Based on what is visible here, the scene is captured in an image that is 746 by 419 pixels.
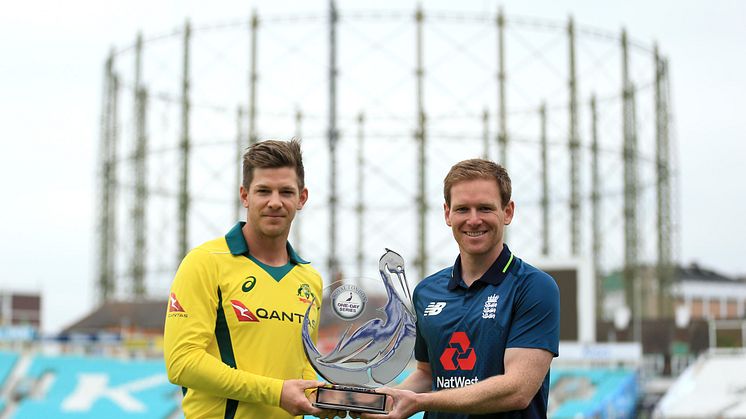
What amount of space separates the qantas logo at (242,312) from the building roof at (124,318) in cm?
1863

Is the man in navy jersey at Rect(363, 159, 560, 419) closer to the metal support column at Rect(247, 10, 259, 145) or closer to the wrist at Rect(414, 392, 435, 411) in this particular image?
the wrist at Rect(414, 392, 435, 411)

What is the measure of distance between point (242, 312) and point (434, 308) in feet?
1.59

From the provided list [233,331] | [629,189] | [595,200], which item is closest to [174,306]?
[233,331]

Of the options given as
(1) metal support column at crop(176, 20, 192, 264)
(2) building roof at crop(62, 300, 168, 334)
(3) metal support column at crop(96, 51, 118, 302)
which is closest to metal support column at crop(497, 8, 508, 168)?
(1) metal support column at crop(176, 20, 192, 264)

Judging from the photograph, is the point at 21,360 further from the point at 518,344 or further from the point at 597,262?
the point at 518,344

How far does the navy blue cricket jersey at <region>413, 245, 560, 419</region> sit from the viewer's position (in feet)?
8.01

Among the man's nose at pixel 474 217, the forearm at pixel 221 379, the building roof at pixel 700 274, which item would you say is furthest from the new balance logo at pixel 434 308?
the building roof at pixel 700 274

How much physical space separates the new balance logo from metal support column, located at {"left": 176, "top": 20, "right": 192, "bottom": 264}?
65.1 ft

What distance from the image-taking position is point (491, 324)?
8.07ft

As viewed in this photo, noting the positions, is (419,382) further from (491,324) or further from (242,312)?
(242,312)

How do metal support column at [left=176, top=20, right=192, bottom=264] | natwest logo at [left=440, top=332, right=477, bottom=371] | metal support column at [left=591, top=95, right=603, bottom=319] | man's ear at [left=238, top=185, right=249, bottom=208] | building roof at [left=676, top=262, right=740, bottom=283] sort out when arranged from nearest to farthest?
1. natwest logo at [left=440, top=332, right=477, bottom=371]
2. man's ear at [left=238, top=185, right=249, bottom=208]
3. metal support column at [left=176, top=20, right=192, bottom=264]
4. metal support column at [left=591, top=95, right=603, bottom=319]
5. building roof at [left=676, top=262, right=740, bottom=283]

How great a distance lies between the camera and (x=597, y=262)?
79.7 ft

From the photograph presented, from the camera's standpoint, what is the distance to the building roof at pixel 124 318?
69.8ft

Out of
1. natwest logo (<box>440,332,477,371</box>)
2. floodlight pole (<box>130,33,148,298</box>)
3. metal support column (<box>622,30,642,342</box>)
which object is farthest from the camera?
floodlight pole (<box>130,33,148,298</box>)
